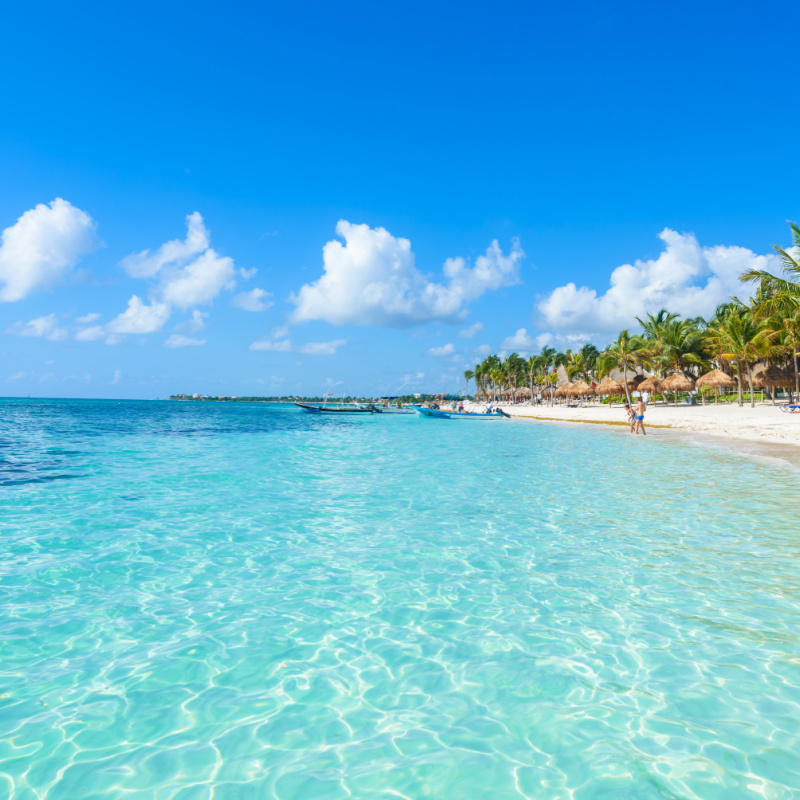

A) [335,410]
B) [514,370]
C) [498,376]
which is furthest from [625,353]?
[498,376]

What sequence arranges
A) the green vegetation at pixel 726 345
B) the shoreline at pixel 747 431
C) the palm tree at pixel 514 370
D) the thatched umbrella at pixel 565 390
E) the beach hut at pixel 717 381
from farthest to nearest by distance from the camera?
1. the palm tree at pixel 514 370
2. the thatched umbrella at pixel 565 390
3. the beach hut at pixel 717 381
4. the green vegetation at pixel 726 345
5. the shoreline at pixel 747 431

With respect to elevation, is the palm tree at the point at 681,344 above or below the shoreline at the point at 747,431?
above

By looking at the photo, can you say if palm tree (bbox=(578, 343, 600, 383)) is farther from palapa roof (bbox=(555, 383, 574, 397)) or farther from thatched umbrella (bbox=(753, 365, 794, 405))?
thatched umbrella (bbox=(753, 365, 794, 405))

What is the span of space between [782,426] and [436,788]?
27.1 m

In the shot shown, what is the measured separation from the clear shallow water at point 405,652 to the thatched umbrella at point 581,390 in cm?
5361

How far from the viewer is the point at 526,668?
394 centimetres

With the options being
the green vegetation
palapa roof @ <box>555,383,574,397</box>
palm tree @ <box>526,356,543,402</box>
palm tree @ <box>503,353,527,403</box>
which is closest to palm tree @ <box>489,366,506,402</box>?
palm tree @ <box>503,353,527,403</box>

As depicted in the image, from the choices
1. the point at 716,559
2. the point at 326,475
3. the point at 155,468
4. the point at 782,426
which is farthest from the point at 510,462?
the point at 782,426

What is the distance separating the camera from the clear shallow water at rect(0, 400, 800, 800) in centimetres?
293

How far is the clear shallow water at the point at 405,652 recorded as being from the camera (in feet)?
9.62

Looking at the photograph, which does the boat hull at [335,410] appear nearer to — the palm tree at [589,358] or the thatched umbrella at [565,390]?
the thatched umbrella at [565,390]

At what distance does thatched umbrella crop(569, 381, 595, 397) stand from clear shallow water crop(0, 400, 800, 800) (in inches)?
2110

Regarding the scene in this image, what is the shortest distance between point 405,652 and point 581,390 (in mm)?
60841

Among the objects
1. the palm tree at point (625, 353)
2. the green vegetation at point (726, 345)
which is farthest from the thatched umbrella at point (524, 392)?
the palm tree at point (625, 353)
